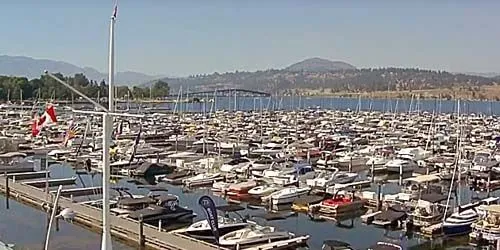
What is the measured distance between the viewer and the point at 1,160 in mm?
50469

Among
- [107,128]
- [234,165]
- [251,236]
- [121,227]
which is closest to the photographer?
[107,128]

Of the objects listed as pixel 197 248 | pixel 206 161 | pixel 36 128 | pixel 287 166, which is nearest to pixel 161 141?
pixel 206 161

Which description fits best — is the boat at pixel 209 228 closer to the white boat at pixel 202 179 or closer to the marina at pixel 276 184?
the marina at pixel 276 184

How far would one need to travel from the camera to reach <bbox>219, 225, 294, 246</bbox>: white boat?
25.7 m

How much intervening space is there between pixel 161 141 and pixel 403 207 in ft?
125

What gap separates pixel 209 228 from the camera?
2709 centimetres

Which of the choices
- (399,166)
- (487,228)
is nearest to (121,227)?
(487,228)

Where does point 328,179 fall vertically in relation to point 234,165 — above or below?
above

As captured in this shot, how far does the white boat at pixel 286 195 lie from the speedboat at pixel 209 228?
6.97m

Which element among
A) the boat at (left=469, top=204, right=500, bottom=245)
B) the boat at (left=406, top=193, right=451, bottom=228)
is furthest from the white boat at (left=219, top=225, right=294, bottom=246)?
the boat at (left=469, top=204, right=500, bottom=245)

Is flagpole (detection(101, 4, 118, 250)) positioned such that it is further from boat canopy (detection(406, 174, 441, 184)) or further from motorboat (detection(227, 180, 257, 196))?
boat canopy (detection(406, 174, 441, 184))

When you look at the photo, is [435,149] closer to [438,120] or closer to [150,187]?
[150,187]

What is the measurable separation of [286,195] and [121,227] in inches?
432

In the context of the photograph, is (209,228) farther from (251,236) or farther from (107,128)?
(107,128)
